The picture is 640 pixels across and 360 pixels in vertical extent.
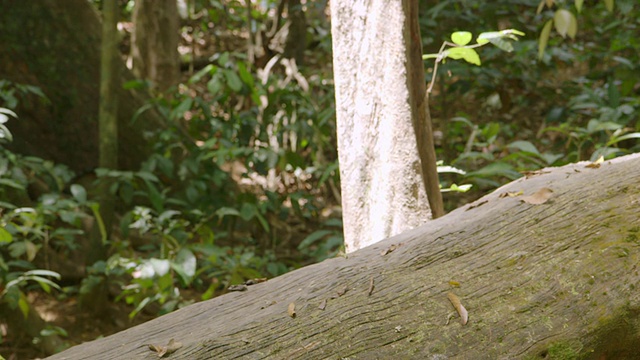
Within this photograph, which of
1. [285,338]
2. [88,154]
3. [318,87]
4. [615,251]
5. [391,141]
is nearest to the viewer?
[285,338]

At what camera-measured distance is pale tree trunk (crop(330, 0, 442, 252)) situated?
1.88 meters

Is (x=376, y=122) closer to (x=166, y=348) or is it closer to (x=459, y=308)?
(x=459, y=308)

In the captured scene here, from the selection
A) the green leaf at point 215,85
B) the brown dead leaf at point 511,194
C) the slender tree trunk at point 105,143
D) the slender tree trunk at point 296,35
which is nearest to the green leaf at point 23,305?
the slender tree trunk at point 105,143

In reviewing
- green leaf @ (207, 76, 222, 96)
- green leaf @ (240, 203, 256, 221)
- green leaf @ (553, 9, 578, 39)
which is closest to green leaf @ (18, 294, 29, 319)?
green leaf @ (240, 203, 256, 221)

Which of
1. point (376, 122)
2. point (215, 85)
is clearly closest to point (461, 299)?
point (376, 122)

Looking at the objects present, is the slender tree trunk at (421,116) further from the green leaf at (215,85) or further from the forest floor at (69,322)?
the forest floor at (69,322)

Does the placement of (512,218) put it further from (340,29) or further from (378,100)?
(340,29)

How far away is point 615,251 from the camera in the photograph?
1.38 metres

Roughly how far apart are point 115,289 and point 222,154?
3.24ft

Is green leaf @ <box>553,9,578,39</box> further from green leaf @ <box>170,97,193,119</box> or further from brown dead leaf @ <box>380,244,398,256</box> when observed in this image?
green leaf @ <box>170,97,193,119</box>

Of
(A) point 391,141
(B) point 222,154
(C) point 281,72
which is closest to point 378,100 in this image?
(A) point 391,141

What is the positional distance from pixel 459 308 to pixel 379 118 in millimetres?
801

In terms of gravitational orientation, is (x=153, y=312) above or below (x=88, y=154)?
below

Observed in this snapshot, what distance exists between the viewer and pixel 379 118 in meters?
1.91
